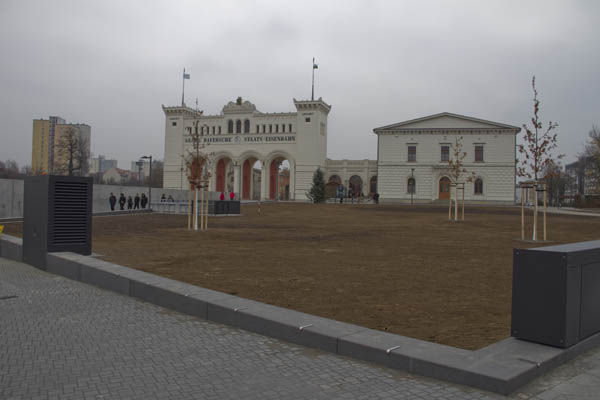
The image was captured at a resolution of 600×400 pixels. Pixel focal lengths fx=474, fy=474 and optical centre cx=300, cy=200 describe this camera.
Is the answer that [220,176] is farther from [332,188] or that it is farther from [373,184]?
[373,184]

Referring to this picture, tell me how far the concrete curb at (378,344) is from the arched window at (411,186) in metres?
60.4

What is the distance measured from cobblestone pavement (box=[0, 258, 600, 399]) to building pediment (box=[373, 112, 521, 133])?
202 ft

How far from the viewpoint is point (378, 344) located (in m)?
4.67

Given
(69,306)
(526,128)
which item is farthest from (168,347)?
(526,128)

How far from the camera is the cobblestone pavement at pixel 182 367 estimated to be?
3.90m

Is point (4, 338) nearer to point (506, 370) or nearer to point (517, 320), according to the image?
point (506, 370)

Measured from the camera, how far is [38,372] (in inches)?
169

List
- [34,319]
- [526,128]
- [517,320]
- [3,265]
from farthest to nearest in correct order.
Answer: [526,128]
[3,265]
[34,319]
[517,320]

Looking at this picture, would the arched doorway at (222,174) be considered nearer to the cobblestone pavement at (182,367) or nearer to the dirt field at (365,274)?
the dirt field at (365,274)

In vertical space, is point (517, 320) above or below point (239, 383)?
above

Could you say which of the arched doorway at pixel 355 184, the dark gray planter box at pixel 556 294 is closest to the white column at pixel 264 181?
the arched doorway at pixel 355 184

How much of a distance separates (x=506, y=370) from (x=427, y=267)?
5946 millimetres

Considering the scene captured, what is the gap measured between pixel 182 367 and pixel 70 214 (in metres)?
7.31

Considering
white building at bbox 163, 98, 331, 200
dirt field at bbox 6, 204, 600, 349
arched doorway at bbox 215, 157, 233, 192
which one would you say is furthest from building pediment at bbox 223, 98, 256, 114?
dirt field at bbox 6, 204, 600, 349
